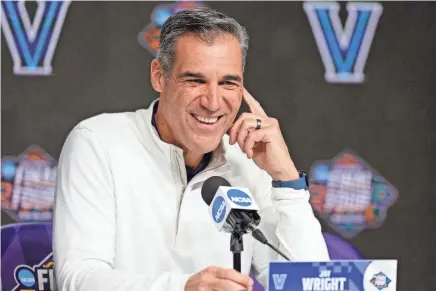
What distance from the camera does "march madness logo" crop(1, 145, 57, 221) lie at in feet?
9.82

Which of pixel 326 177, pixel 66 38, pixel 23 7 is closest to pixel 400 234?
pixel 326 177

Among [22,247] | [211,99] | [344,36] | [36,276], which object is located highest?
[344,36]

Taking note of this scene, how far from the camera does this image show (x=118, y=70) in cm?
305

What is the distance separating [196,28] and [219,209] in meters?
0.70

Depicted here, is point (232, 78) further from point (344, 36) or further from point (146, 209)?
point (344, 36)

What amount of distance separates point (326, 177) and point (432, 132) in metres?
0.50

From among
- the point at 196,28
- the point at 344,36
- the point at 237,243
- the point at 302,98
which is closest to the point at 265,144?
the point at 196,28

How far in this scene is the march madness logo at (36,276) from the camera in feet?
9.52

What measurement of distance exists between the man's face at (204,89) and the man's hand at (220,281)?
0.60 m

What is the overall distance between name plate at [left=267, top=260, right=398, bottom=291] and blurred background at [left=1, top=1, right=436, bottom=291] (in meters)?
1.46

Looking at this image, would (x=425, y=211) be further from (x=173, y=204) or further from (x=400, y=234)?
(x=173, y=204)

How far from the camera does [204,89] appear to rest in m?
2.16

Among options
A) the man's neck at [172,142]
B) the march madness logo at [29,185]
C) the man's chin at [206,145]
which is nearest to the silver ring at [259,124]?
the man's chin at [206,145]

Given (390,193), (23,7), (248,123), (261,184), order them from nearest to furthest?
(248,123) < (261,184) < (23,7) < (390,193)
